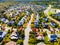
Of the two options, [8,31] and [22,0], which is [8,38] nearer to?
[8,31]

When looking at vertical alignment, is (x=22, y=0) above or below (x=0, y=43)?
above

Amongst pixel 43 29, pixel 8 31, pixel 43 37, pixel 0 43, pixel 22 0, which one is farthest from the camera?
pixel 22 0

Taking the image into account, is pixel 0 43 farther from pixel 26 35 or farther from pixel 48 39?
pixel 48 39

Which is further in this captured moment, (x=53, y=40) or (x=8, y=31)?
(x=8, y=31)

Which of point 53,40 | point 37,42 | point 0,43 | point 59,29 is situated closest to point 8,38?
point 0,43

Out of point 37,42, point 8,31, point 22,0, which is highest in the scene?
point 22,0

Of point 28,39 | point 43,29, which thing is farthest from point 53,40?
point 43,29

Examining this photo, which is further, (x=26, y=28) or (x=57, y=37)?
(x=26, y=28)

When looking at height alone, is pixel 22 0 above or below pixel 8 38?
above

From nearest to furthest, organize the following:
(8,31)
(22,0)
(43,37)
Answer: (43,37)
(8,31)
(22,0)
